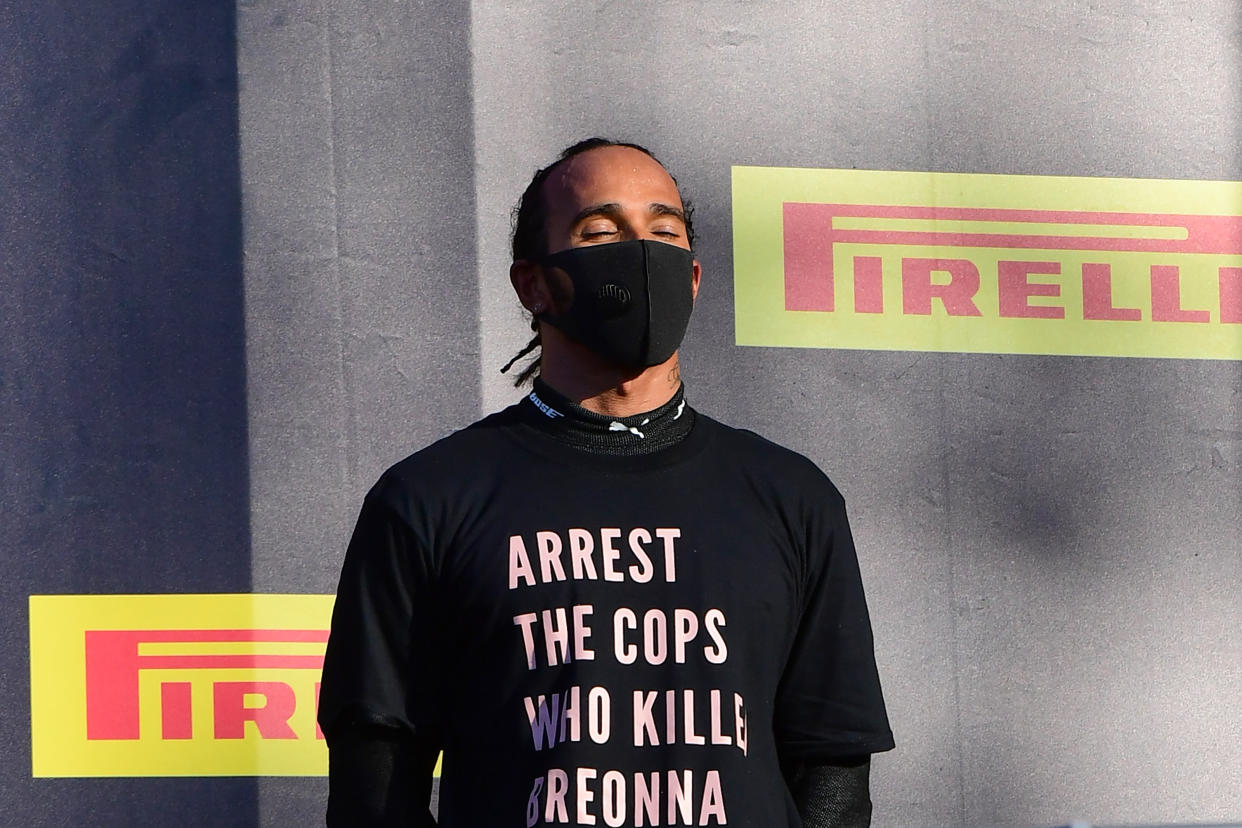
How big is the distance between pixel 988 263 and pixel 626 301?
1.41 m

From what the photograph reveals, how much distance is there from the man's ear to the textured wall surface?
967 mm

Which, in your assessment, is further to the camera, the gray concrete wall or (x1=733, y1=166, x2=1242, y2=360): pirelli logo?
(x1=733, y1=166, x2=1242, y2=360): pirelli logo

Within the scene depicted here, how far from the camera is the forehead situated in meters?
1.65

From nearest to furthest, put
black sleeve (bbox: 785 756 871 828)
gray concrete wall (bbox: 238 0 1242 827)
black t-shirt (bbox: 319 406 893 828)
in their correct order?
black t-shirt (bbox: 319 406 893 828)
black sleeve (bbox: 785 756 871 828)
gray concrete wall (bbox: 238 0 1242 827)

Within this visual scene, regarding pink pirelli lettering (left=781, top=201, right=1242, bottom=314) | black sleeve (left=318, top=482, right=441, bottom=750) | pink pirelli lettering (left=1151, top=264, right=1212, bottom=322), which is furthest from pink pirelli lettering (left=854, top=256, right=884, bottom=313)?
black sleeve (left=318, top=482, right=441, bottom=750)

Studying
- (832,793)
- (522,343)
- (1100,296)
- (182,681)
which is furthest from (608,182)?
(1100,296)

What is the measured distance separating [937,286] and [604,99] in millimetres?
704

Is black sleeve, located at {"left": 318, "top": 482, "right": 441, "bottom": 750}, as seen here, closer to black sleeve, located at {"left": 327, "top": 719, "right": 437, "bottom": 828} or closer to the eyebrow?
black sleeve, located at {"left": 327, "top": 719, "right": 437, "bottom": 828}

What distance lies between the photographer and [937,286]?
2.80 m

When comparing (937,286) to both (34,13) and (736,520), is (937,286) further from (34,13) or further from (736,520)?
(34,13)

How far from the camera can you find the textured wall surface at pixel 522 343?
257 cm

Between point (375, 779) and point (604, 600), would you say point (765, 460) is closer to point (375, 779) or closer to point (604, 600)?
point (604, 600)

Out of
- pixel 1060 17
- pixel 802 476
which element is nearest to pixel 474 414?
pixel 802 476

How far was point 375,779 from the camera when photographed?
5.06 feet
